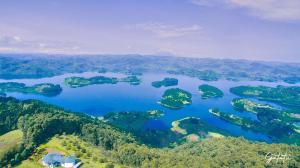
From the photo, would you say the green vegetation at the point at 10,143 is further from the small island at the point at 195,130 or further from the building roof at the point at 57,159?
the small island at the point at 195,130

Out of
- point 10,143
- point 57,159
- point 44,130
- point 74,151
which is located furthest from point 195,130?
point 57,159

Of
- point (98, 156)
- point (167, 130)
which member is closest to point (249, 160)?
point (98, 156)

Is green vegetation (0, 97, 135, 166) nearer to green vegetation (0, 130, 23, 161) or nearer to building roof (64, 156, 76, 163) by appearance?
green vegetation (0, 130, 23, 161)

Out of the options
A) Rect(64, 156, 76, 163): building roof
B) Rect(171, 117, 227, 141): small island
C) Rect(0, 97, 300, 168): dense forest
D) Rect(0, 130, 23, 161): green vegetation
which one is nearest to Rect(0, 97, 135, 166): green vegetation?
Rect(0, 97, 300, 168): dense forest

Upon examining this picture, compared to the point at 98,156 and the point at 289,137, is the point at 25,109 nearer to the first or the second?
the point at 98,156

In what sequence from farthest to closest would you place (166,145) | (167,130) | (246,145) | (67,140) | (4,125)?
(167,130), (166,145), (4,125), (246,145), (67,140)

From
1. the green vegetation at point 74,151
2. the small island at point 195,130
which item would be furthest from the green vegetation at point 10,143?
the small island at point 195,130
